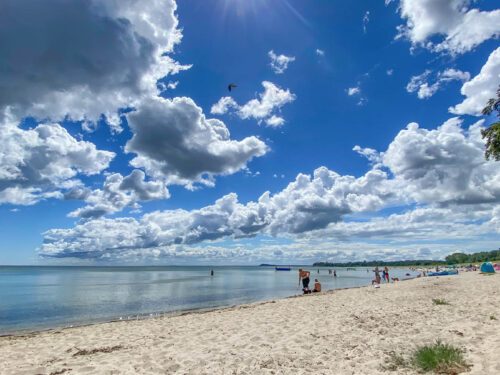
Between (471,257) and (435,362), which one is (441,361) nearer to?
(435,362)

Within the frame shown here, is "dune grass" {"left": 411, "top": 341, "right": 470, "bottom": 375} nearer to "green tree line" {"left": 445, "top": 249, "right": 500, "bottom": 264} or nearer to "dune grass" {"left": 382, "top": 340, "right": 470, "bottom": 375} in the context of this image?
"dune grass" {"left": 382, "top": 340, "right": 470, "bottom": 375}

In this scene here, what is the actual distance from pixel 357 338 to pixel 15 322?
22000 mm

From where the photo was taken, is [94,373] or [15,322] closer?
[94,373]

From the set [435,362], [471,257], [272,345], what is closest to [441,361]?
[435,362]

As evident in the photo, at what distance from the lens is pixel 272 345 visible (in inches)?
388

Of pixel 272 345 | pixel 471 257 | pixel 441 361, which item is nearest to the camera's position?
pixel 441 361

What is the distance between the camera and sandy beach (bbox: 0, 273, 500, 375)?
7836 mm

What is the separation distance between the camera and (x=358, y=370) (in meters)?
7.13

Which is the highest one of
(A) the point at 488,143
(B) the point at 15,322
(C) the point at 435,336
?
(A) the point at 488,143

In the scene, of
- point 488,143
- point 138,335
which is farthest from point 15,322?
point 488,143

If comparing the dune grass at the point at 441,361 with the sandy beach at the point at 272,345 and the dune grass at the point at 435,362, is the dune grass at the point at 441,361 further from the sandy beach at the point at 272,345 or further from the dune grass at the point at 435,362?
the sandy beach at the point at 272,345

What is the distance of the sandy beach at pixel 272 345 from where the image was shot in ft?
25.7

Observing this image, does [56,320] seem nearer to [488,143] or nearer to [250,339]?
[250,339]

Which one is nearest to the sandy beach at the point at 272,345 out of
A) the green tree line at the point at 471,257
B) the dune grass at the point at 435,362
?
the dune grass at the point at 435,362
